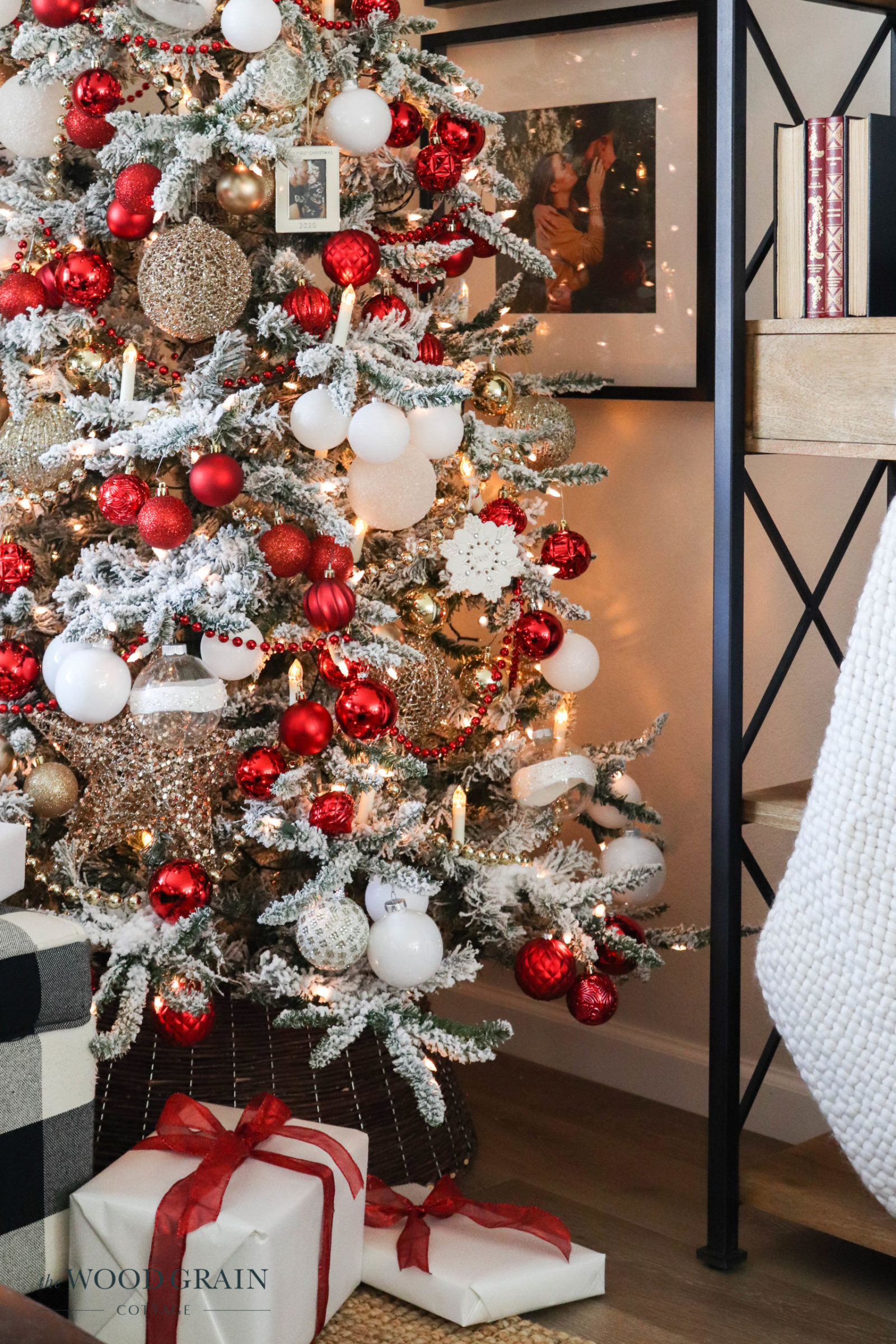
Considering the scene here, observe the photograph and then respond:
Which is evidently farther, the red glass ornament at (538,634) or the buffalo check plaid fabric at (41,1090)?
the red glass ornament at (538,634)

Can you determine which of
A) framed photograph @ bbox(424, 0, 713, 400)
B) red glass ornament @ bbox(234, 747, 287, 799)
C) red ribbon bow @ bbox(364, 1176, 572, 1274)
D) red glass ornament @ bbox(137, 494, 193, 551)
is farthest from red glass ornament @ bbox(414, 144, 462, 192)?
red ribbon bow @ bbox(364, 1176, 572, 1274)

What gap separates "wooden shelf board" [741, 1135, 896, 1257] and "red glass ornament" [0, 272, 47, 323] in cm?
141

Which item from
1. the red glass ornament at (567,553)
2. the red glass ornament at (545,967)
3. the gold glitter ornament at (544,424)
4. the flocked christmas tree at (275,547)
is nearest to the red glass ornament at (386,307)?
the flocked christmas tree at (275,547)

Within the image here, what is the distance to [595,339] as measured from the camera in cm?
224

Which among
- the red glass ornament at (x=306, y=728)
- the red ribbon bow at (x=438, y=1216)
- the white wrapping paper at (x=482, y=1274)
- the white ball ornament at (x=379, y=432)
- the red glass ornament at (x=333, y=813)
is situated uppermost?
the white ball ornament at (x=379, y=432)

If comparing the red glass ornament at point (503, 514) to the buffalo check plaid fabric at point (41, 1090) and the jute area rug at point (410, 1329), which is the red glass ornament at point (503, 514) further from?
the jute area rug at point (410, 1329)

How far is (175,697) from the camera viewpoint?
1.61m

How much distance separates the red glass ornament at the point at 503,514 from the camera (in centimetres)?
188

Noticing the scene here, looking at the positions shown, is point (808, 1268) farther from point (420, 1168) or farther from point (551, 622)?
point (551, 622)

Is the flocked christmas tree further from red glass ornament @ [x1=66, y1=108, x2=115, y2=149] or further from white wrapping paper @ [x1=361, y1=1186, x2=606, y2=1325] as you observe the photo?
white wrapping paper @ [x1=361, y1=1186, x2=606, y2=1325]

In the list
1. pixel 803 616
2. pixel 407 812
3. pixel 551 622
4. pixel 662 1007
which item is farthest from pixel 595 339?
pixel 662 1007

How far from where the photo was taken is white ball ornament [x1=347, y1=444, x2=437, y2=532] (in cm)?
173

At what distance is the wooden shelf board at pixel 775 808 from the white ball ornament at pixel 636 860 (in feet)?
0.87

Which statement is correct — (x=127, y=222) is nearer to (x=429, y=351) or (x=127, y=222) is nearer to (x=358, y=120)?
(x=358, y=120)
